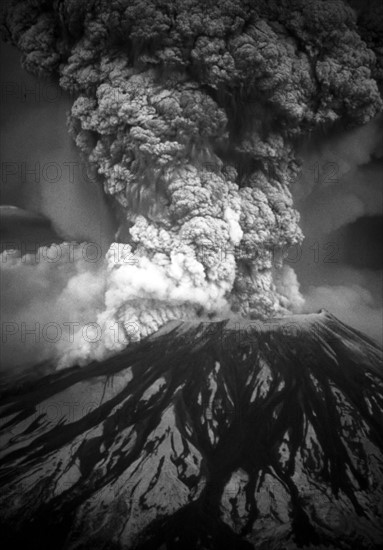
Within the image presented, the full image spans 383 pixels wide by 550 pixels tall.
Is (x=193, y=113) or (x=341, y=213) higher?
(x=193, y=113)

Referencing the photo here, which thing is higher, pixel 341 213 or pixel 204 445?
pixel 341 213

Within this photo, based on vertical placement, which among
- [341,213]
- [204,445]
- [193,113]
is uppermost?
[193,113]

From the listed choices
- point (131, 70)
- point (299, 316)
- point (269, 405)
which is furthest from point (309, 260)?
point (131, 70)

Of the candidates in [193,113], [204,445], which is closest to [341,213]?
[193,113]

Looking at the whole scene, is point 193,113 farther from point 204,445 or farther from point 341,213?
point 204,445

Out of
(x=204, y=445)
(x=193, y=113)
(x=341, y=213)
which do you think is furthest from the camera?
(x=341, y=213)

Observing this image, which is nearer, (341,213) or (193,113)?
(193,113)

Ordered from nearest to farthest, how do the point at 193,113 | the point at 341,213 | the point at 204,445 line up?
the point at 204,445 < the point at 193,113 < the point at 341,213
